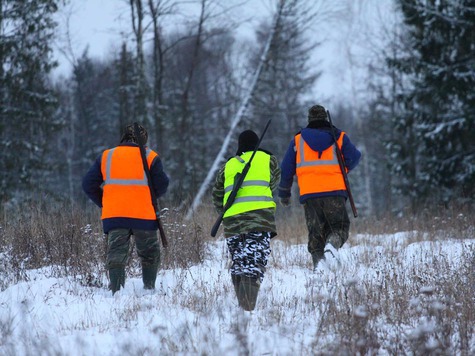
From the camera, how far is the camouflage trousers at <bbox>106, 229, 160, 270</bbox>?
5816mm

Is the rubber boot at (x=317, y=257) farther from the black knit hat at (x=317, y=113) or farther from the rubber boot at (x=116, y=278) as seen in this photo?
the rubber boot at (x=116, y=278)

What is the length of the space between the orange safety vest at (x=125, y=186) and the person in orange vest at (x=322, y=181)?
187 cm

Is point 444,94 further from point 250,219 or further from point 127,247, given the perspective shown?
point 127,247

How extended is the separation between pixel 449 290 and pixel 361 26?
66.6 feet

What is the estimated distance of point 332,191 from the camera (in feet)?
21.3

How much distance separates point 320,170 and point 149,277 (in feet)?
7.59

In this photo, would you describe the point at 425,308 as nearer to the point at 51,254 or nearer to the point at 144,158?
the point at 144,158

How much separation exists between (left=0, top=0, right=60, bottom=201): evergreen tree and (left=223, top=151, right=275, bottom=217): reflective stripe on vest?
1226 centimetres

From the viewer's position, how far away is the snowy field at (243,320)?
3469 millimetres

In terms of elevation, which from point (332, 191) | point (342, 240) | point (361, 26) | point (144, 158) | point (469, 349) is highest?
point (361, 26)

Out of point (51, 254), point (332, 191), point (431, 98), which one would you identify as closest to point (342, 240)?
point (332, 191)

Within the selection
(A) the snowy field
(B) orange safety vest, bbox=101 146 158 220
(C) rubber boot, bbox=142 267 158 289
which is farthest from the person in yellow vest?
(C) rubber boot, bbox=142 267 158 289

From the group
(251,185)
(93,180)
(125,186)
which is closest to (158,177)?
(125,186)

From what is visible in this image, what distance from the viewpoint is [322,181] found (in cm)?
651
